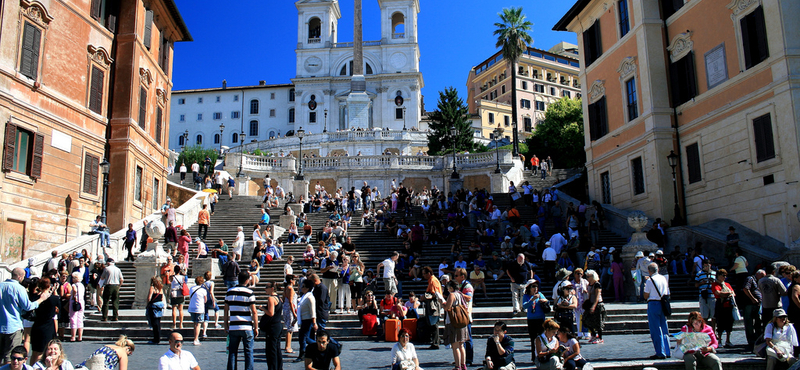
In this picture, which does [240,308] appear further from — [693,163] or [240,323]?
[693,163]

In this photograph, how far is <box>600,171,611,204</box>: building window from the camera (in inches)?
1082

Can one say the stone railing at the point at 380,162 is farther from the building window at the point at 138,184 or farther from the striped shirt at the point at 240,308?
the striped shirt at the point at 240,308

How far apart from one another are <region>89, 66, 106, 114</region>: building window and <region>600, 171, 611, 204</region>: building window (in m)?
22.0

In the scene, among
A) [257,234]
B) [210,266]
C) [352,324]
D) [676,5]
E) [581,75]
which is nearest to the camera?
[352,324]

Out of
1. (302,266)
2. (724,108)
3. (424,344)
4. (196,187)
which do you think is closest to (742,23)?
(724,108)

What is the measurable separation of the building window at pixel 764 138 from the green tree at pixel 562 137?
35.2 meters

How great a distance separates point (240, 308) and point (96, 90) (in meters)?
18.8

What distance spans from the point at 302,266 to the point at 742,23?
53.5ft

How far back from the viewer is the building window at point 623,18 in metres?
25.6

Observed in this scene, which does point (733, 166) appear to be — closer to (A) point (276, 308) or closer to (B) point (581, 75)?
(B) point (581, 75)

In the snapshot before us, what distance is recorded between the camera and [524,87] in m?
89.4

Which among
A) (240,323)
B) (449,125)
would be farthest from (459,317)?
(449,125)

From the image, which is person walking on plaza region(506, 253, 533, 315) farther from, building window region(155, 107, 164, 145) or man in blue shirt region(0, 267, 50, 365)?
building window region(155, 107, 164, 145)

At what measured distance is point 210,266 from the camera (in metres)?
19.2
